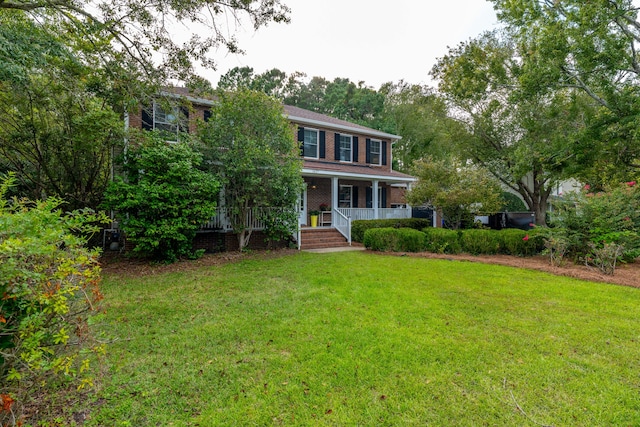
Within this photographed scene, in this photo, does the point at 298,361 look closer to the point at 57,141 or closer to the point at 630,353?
the point at 630,353

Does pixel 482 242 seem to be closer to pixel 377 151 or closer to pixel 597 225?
pixel 597 225

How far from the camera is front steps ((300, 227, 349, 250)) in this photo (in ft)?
38.3

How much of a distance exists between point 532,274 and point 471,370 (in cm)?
563

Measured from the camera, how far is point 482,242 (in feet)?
33.7

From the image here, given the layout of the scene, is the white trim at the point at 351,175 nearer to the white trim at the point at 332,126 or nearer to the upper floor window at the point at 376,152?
the upper floor window at the point at 376,152

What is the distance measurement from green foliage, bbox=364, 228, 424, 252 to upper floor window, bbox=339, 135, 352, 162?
6731mm

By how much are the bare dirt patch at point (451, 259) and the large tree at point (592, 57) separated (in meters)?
4.23

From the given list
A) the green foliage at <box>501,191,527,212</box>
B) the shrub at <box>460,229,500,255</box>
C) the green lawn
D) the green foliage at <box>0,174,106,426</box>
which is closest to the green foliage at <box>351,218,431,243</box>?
the shrub at <box>460,229,500,255</box>

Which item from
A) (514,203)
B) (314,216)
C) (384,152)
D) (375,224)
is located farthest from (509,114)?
(314,216)

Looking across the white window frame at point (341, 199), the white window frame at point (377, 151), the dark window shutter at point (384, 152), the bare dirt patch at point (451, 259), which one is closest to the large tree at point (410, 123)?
the dark window shutter at point (384, 152)

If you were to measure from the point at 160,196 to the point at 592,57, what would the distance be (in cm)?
1343

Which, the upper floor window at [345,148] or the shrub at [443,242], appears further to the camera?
the upper floor window at [345,148]

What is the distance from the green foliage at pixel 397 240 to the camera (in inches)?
416

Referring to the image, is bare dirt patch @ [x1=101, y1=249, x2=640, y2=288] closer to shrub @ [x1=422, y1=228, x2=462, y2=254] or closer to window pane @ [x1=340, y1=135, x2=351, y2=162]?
shrub @ [x1=422, y1=228, x2=462, y2=254]
